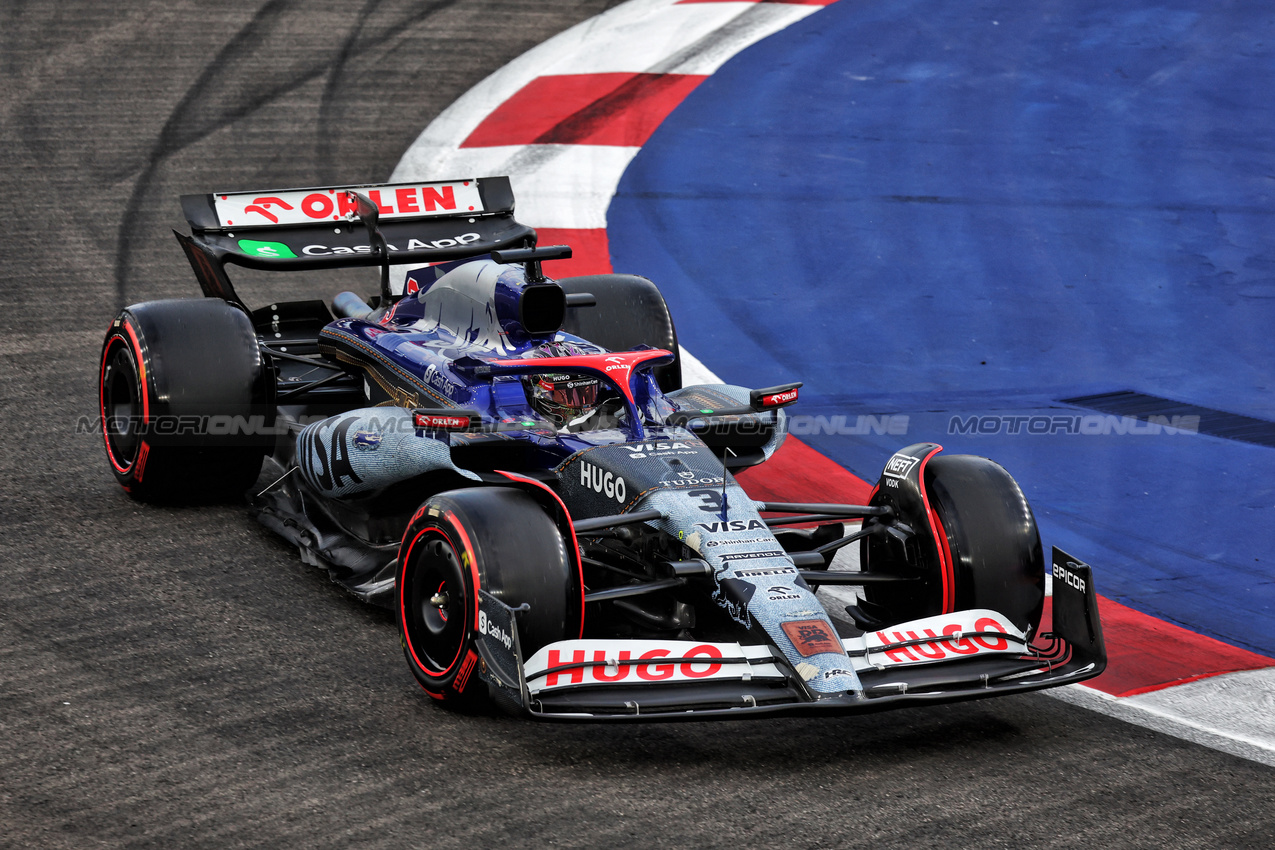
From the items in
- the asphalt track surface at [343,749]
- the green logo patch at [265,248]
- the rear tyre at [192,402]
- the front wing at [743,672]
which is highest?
the green logo patch at [265,248]

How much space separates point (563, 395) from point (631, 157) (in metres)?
7.19

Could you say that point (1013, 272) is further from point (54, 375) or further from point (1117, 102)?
point (54, 375)

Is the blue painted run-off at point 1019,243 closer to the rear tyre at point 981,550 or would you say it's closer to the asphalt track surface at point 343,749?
the rear tyre at point 981,550

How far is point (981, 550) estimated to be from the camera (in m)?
5.61

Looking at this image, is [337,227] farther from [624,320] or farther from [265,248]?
[624,320]

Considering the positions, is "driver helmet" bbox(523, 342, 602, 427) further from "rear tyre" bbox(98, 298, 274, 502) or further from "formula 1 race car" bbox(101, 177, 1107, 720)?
"rear tyre" bbox(98, 298, 274, 502)

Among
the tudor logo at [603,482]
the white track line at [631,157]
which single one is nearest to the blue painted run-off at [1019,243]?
the white track line at [631,157]

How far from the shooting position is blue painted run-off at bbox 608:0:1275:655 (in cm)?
805

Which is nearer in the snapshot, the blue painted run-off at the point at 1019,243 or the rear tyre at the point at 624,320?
the blue painted run-off at the point at 1019,243

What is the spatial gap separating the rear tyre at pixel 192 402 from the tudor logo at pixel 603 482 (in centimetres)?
220

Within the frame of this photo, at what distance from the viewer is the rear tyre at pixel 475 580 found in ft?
16.5

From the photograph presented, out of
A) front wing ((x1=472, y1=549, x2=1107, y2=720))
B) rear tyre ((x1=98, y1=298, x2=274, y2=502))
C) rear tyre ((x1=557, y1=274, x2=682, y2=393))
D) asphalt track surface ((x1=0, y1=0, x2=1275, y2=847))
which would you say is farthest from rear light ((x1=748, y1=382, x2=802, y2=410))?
rear tyre ((x1=98, y1=298, x2=274, y2=502))

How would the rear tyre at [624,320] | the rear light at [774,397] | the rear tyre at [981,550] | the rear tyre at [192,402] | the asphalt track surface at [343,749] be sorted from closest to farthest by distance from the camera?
the asphalt track surface at [343,749] → the rear tyre at [981,550] → the rear light at [774,397] → the rear tyre at [192,402] → the rear tyre at [624,320]

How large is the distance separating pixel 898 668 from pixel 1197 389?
17.3 feet
